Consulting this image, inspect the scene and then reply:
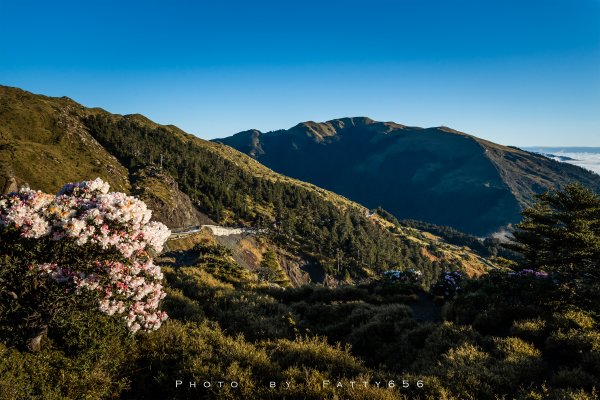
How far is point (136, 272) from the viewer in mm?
8641

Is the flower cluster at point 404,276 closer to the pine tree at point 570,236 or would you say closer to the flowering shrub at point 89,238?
the pine tree at point 570,236

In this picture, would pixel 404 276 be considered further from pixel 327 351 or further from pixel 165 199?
pixel 165 199

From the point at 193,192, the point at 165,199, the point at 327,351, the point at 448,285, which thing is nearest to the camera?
the point at 327,351

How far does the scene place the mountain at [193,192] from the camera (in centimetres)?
11400

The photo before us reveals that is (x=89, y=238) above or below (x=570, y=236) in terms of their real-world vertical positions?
above

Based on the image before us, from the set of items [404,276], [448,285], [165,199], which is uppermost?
[165,199]

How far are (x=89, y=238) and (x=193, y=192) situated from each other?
154775mm

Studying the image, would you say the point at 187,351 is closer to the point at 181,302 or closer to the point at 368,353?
the point at 181,302

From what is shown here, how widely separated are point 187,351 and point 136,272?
8.96ft

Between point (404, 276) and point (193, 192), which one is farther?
point (193, 192)

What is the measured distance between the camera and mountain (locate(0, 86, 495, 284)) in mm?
114000

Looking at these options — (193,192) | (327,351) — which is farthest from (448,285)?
(193,192)

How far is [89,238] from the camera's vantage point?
25.0 feet

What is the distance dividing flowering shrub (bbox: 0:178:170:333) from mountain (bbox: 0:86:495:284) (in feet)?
286
